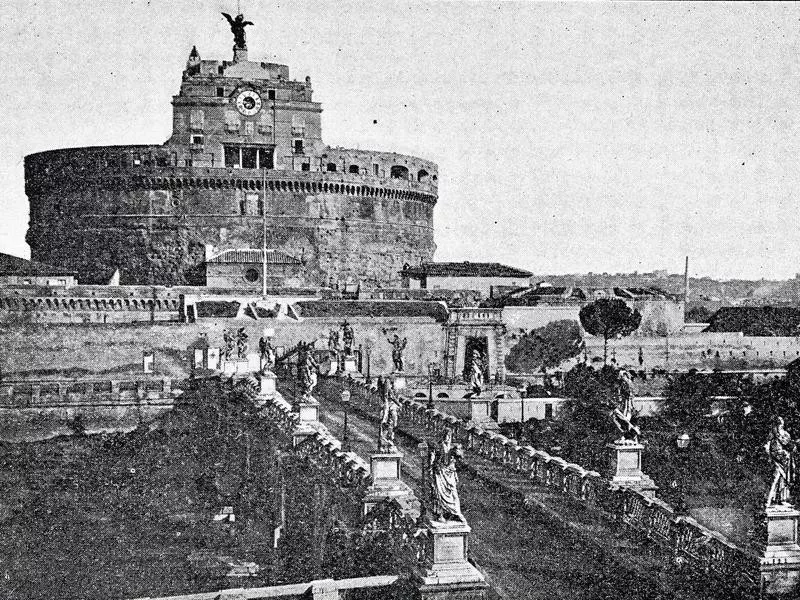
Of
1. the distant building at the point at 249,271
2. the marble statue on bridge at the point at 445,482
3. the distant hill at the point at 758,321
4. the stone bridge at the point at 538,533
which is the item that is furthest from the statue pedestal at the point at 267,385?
the distant hill at the point at 758,321

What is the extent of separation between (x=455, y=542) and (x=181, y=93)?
44.6 metres

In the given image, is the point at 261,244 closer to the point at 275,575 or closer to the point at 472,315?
the point at 472,315

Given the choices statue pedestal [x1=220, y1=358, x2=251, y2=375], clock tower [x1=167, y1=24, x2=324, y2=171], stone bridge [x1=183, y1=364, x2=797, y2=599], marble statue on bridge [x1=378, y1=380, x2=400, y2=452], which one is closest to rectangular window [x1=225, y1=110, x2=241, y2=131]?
clock tower [x1=167, y1=24, x2=324, y2=171]

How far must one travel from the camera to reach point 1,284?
3928cm

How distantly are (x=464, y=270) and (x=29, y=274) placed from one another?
21723 millimetres

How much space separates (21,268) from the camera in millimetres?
41688

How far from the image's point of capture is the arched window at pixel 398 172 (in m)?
54.0

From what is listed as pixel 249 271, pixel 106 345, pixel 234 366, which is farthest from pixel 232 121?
pixel 234 366

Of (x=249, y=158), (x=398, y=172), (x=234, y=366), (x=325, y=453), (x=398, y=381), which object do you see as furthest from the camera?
(x=398, y=172)

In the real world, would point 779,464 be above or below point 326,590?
above

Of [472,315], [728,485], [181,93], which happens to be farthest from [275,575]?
[181,93]

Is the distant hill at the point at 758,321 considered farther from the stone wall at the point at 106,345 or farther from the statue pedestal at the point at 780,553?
the statue pedestal at the point at 780,553

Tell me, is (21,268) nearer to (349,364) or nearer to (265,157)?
(265,157)

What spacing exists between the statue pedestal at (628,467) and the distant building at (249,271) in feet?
105
